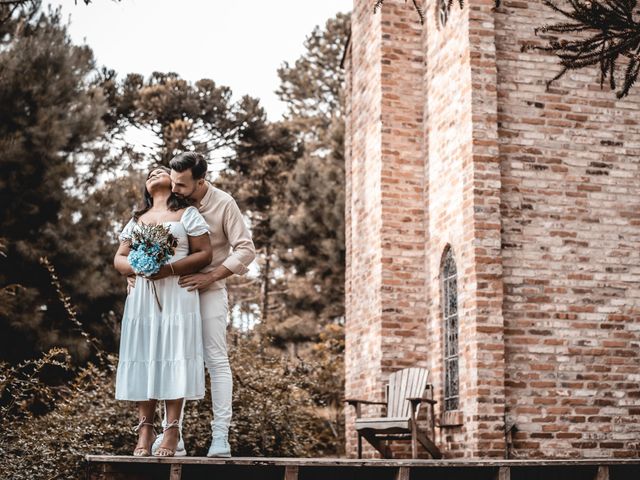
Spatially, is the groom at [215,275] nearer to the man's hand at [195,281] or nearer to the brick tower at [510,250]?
the man's hand at [195,281]

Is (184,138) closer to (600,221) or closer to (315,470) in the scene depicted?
(600,221)

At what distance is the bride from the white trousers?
0.12 metres

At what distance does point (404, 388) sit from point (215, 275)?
15.8ft

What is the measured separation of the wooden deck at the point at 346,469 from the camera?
583cm

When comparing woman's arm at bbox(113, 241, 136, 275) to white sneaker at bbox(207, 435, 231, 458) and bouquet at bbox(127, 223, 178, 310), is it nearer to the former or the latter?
bouquet at bbox(127, 223, 178, 310)

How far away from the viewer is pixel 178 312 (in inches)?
230

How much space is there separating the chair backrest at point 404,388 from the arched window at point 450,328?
0.38 meters

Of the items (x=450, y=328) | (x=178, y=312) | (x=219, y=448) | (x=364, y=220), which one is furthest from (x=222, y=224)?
(x=364, y=220)

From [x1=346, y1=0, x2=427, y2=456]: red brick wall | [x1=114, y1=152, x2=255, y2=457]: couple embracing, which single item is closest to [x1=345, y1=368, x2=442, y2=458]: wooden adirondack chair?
[x1=346, y1=0, x2=427, y2=456]: red brick wall

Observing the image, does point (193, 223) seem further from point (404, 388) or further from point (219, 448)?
point (404, 388)

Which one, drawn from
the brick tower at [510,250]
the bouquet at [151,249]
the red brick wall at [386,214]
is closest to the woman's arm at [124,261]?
the bouquet at [151,249]

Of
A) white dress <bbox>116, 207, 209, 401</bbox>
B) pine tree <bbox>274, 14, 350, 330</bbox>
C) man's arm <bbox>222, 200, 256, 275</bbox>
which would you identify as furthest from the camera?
pine tree <bbox>274, 14, 350, 330</bbox>

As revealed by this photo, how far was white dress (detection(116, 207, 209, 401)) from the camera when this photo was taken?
5746 millimetres

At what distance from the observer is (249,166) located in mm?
26328
